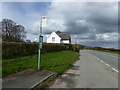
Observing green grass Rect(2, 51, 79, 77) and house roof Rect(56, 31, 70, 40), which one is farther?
house roof Rect(56, 31, 70, 40)

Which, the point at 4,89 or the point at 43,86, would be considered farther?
the point at 43,86

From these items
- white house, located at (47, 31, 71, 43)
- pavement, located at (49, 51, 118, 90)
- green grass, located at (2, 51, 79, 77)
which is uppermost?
white house, located at (47, 31, 71, 43)

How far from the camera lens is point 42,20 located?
9562mm

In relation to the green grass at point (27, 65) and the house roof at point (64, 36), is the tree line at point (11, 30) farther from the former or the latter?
the green grass at point (27, 65)

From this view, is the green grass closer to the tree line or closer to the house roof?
the tree line

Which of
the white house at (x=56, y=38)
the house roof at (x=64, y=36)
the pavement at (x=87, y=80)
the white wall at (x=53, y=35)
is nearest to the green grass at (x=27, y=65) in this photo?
the pavement at (x=87, y=80)

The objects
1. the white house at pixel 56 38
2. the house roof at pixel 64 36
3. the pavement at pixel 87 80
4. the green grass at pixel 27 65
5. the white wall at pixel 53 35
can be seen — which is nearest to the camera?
the pavement at pixel 87 80

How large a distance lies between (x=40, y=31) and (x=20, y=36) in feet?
139

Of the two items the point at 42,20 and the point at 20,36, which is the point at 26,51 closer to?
the point at 42,20

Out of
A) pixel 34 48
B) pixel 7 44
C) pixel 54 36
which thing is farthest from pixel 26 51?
pixel 54 36

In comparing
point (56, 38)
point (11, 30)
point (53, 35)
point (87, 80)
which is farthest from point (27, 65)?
point (53, 35)

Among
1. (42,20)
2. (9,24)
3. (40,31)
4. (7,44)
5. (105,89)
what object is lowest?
(105,89)

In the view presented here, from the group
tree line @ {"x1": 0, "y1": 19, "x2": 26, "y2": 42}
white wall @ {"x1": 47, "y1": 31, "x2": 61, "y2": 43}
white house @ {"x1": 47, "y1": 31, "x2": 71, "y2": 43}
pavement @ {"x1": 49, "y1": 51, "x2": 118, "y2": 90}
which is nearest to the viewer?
pavement @ {"x1": 49, "y1": 51, "x2": 118, "y2": 90}

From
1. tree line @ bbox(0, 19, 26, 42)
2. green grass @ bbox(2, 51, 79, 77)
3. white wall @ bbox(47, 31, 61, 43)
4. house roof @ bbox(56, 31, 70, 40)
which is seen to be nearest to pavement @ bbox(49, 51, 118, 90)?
green grass @ bbox(2, 51, 79, 77)
